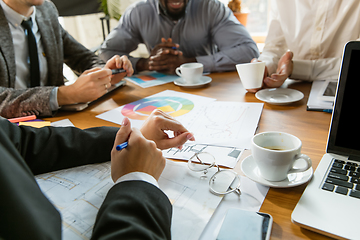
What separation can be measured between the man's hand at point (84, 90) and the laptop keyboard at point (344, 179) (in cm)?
84

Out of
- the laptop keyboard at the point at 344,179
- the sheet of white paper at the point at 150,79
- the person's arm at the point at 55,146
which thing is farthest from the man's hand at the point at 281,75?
the person's arm at the point at 55,146

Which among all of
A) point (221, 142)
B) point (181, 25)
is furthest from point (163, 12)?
point (221, 142)

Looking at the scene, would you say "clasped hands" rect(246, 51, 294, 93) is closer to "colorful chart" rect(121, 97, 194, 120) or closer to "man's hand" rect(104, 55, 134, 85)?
"colorful chart" rect(121, 97, 194, 120)

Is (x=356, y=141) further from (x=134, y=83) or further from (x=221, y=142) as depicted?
(x=134, y=83)

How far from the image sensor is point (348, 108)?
0.52 metres

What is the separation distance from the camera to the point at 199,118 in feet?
2.82

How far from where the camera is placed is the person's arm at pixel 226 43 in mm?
1377

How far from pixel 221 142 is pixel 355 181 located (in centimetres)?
31

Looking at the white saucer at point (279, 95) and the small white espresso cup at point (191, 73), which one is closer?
the white saucer at point (279, 95)

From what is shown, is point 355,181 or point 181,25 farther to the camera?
point 181,25

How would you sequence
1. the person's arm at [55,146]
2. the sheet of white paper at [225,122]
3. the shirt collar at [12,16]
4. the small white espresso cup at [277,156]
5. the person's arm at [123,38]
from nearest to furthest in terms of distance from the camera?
the small white espresso cup at [277,156], the person's arm at [55,146], the sheet of white paper at [225,122], the shirt collar at [12,16], the person's arm at [123,38]

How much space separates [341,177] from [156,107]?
0.66m

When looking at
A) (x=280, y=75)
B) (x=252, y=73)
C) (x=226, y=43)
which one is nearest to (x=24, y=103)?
(x=252, y=73)

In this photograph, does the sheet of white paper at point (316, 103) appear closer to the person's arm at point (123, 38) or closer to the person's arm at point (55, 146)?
the person's arm at point (55, 146)
